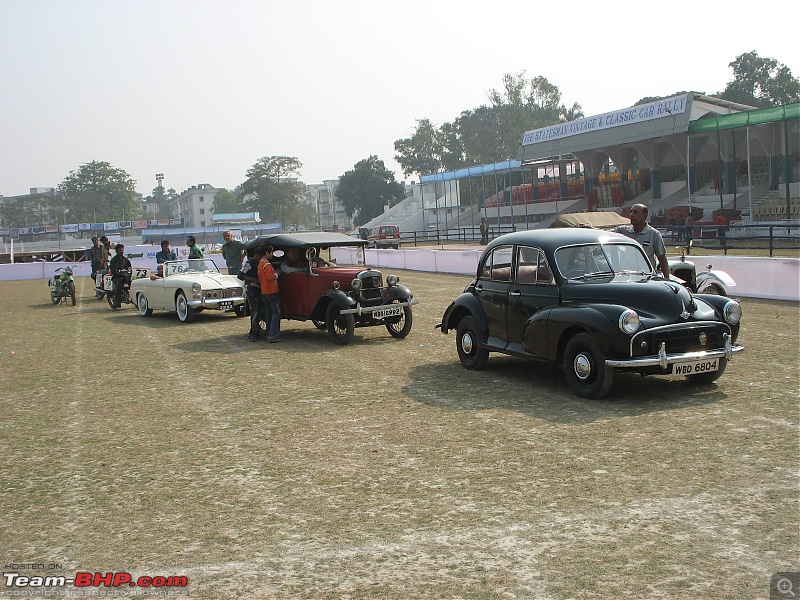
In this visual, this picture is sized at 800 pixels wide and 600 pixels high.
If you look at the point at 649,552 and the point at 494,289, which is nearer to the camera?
the point at 649,552

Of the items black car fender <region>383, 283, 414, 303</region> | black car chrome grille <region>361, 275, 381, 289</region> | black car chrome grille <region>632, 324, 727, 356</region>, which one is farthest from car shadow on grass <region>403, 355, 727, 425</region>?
black car chrome grille <region>361, 275, 381, 289</region>

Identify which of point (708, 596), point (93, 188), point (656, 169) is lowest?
point (708, 596)

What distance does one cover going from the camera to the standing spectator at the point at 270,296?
45.2ft

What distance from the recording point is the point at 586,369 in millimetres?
8547

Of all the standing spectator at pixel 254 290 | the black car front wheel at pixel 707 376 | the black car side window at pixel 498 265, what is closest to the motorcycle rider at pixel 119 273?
the standing spectator at pixel 254 290

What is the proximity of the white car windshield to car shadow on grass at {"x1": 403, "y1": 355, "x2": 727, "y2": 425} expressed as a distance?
32.9 ft

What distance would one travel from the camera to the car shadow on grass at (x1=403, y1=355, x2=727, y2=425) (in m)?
8.11

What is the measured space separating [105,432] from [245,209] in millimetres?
139056

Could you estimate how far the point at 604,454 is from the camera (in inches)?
260

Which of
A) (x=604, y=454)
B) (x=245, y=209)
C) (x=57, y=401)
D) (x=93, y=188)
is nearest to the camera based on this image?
(x=604, y=454)

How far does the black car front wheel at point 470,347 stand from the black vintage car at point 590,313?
0.01 m

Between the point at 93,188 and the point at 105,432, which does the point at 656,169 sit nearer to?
the point at 105,432

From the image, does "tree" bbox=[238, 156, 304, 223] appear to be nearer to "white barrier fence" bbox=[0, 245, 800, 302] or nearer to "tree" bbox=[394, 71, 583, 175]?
"tree" bbox=[394, 71, 583, 175]

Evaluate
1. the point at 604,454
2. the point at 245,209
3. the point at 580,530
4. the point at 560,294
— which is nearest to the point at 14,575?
the point at 580,530
